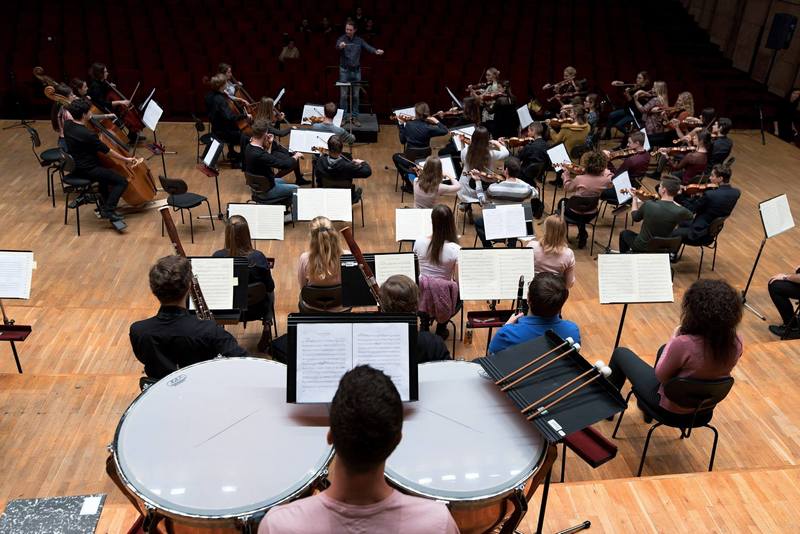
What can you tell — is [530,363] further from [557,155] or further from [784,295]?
[557,155]

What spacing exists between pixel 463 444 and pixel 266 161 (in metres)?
5.30

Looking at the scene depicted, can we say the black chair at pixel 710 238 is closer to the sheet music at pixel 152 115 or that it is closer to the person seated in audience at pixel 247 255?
the person seated in audience at pixel 247 255

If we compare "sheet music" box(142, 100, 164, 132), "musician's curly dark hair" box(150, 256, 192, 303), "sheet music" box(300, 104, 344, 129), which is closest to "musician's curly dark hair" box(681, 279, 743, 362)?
"musician's curly dark hair" box(150, 256, 192, 303)

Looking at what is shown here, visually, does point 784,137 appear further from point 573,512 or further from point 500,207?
point 573,512

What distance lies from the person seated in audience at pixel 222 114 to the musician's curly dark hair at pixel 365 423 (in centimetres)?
747

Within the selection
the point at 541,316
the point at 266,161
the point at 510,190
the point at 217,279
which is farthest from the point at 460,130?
the point at 541,316

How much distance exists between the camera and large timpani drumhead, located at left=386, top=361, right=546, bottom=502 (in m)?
2.09

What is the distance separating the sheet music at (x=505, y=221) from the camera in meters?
5.32

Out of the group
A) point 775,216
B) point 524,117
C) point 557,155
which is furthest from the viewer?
point 524,117

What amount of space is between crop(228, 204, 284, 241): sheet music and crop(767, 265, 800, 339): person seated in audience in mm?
4123

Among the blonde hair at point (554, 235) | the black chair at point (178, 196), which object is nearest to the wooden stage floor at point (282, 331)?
the black chair at point (178, 196)

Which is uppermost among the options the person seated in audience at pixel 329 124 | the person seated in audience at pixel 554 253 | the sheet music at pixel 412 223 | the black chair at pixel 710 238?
the person seated in audience at pixel 554 253

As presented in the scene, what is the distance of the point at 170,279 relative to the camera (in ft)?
9.78

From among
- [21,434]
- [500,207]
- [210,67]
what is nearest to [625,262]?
[500,207]
